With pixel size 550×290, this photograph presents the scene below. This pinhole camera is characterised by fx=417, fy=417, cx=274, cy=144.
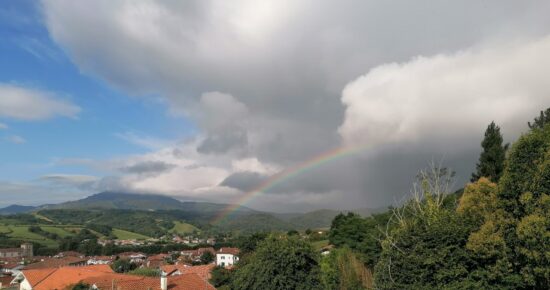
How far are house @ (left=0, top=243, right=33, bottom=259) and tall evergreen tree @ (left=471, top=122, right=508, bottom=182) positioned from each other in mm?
126659

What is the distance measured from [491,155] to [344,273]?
60.6 feet

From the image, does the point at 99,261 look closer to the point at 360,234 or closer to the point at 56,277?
the point at 56,277

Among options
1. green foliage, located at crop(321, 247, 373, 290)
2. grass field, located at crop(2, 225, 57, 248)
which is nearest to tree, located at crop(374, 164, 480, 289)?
green foliage, located at crop(321, 247, 373, 290)

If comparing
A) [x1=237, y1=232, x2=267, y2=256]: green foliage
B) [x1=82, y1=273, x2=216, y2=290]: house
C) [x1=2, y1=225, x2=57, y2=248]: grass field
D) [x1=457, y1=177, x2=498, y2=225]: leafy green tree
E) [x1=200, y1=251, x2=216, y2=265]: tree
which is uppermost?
[x1=457, y1=177, x2=498, y2=225]: leafy green tree

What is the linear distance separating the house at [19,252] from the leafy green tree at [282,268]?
125m

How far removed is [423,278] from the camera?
1769 cm

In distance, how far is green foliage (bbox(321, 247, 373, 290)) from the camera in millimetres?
37438

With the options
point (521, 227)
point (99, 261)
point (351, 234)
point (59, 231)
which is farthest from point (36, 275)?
point (59, 231)

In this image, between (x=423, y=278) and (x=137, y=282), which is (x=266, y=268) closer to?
(x=423, y=278)

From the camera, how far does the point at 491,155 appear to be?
40844 millimetres

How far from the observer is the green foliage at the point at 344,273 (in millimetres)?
37438

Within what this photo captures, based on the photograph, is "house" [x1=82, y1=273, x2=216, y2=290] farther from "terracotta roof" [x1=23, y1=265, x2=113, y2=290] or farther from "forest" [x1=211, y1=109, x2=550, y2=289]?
"forest" [x1=211, y1=109, x2=550, y2=289]

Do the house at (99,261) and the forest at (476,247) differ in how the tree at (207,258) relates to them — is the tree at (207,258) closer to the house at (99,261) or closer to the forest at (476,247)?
the house at (99,261)

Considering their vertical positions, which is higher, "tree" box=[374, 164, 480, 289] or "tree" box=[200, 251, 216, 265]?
"tree" box=[374, 164, 480, 289]
